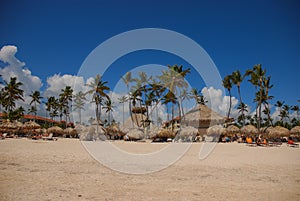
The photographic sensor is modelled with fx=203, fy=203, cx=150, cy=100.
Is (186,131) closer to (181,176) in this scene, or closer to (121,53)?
(121,53)

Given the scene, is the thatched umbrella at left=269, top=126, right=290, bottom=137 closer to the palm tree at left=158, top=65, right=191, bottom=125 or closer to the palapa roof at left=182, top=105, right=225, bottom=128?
the palapa roof at left=182, top=105, right=225, bottom=128

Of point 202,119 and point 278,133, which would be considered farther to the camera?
point 202,119

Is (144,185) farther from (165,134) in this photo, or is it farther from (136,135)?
(136,135)

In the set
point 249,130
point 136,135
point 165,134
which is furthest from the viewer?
point 249,130

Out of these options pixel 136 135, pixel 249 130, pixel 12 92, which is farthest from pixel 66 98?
pixel 249 130

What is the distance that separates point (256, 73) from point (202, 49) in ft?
77.3

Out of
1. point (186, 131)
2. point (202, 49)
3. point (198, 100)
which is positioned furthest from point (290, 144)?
point (198, 100)

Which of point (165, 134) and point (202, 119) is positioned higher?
point (202, 119)

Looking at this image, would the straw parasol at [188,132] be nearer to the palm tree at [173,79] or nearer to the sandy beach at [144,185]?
the palm tree at [173,79]

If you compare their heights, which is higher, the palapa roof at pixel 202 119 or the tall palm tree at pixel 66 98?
the tall palm tree at pixel 66 98

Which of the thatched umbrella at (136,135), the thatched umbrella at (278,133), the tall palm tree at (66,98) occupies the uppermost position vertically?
the tall palm tree at (66,98)

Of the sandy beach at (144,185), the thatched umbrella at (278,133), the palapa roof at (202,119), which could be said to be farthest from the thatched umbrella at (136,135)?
the sandy beach at (144,185)

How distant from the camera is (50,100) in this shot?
2299 inches

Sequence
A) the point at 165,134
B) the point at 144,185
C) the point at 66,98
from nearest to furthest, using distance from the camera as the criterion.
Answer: the point at 144,185 → the point at 165,134 → the point at 66,98
